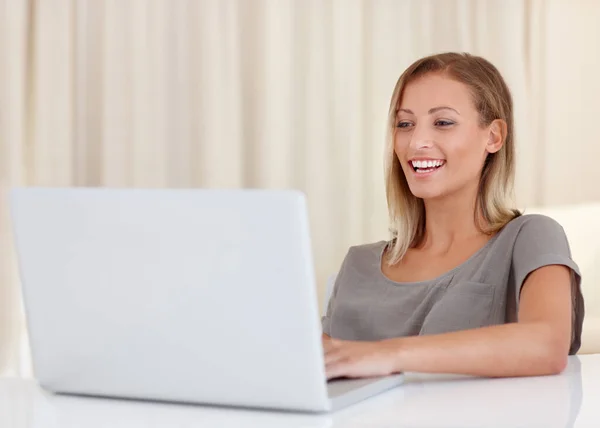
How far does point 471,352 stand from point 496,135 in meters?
0.86

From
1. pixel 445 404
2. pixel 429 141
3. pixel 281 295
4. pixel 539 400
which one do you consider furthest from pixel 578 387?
pixel 429 141

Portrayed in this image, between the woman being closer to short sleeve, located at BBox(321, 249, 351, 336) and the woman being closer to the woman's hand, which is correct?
A: short sleeve, located at BBox(321, 249, 351, 336)

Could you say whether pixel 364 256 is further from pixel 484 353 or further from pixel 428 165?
pixel 484 353

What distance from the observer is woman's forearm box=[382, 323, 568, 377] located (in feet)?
4.10

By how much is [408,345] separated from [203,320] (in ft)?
1.18

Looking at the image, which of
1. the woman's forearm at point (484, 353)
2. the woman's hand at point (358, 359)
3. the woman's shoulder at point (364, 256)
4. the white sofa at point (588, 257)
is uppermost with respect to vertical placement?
the woman's hand at point (358, 359)

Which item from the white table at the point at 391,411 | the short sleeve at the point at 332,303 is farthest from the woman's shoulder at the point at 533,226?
the white table at the point at 391,411

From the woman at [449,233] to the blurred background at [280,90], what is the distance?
4.12ft

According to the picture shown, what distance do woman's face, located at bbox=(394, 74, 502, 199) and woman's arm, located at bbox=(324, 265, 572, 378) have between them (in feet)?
1.86

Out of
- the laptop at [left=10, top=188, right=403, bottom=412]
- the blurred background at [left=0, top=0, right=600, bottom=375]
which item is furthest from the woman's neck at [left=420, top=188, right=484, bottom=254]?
the blurred background at [left=0, top=0, right=600, bottom=375]

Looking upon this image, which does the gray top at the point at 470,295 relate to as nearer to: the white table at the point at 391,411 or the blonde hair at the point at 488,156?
the blonde hair at the point at 488,156

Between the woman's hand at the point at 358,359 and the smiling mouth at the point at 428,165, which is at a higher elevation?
the smiling mouth at the point at 428,165

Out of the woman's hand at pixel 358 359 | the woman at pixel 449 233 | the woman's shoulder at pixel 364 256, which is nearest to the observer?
the woman's hand at pixel 358 359

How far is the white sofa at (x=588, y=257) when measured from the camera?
2568 mm
